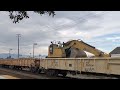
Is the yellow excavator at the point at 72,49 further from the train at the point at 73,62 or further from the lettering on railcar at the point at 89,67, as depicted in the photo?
the lettering on railcar at the point at 89,67

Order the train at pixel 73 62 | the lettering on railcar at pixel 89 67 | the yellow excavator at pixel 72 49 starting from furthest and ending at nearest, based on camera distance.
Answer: the yellow excavator at pixel 72 49 → the lettering on railcar at pixel 89 67 → the train at pixel 73 62

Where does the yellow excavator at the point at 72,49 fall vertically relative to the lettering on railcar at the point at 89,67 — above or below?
above

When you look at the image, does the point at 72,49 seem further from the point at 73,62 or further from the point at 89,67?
the point at 89,67

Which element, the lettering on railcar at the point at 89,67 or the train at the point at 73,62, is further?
the lettering on railcar at the point at 89,67

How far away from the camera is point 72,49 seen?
2958cm

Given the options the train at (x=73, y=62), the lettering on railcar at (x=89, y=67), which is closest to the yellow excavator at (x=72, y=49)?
the train at (x=73, y=62)

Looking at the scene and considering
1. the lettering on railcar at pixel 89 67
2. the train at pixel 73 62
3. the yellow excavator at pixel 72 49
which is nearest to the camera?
the train at pixel 73 62

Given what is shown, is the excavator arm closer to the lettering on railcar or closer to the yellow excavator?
the yellow excavator

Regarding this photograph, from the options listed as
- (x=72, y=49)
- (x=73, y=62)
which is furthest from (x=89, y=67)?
(x=72, y=49)

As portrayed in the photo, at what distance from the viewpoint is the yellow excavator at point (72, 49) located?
1139 inches

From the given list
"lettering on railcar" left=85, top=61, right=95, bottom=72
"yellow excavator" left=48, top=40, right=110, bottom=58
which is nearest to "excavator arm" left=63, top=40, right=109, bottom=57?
"yellow excavator" left=48, top=40, right=110, bottom=58

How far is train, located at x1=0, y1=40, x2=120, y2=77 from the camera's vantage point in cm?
2020
